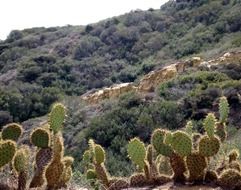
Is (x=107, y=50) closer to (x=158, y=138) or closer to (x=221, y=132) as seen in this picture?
(x=221, y=132)

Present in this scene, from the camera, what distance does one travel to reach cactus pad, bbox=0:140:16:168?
546 cm

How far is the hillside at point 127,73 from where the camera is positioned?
19844 millimetres

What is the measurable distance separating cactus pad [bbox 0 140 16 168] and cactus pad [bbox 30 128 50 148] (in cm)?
28

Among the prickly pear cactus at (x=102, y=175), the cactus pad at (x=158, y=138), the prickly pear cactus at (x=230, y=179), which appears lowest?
the prickly pear cactus at (x=102, y=175)

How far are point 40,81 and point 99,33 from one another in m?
11.6

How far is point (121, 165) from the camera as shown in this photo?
46.9 feet

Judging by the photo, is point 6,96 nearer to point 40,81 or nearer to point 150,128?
point 40,81

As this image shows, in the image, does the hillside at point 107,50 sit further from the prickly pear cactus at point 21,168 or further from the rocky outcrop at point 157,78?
the prickly pear cactus at point 21,168

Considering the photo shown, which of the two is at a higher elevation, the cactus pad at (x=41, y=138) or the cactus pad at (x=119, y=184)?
the cactus pad at (x=41, y=138)

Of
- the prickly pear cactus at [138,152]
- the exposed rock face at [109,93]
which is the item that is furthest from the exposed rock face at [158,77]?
Answer: the prickly pear cactus at [138,152]

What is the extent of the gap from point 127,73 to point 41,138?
34304 mm

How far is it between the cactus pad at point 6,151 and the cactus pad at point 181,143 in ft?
4.76

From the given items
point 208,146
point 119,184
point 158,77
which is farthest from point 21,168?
point 158,77

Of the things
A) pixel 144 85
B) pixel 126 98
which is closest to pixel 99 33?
pixel 144 85
